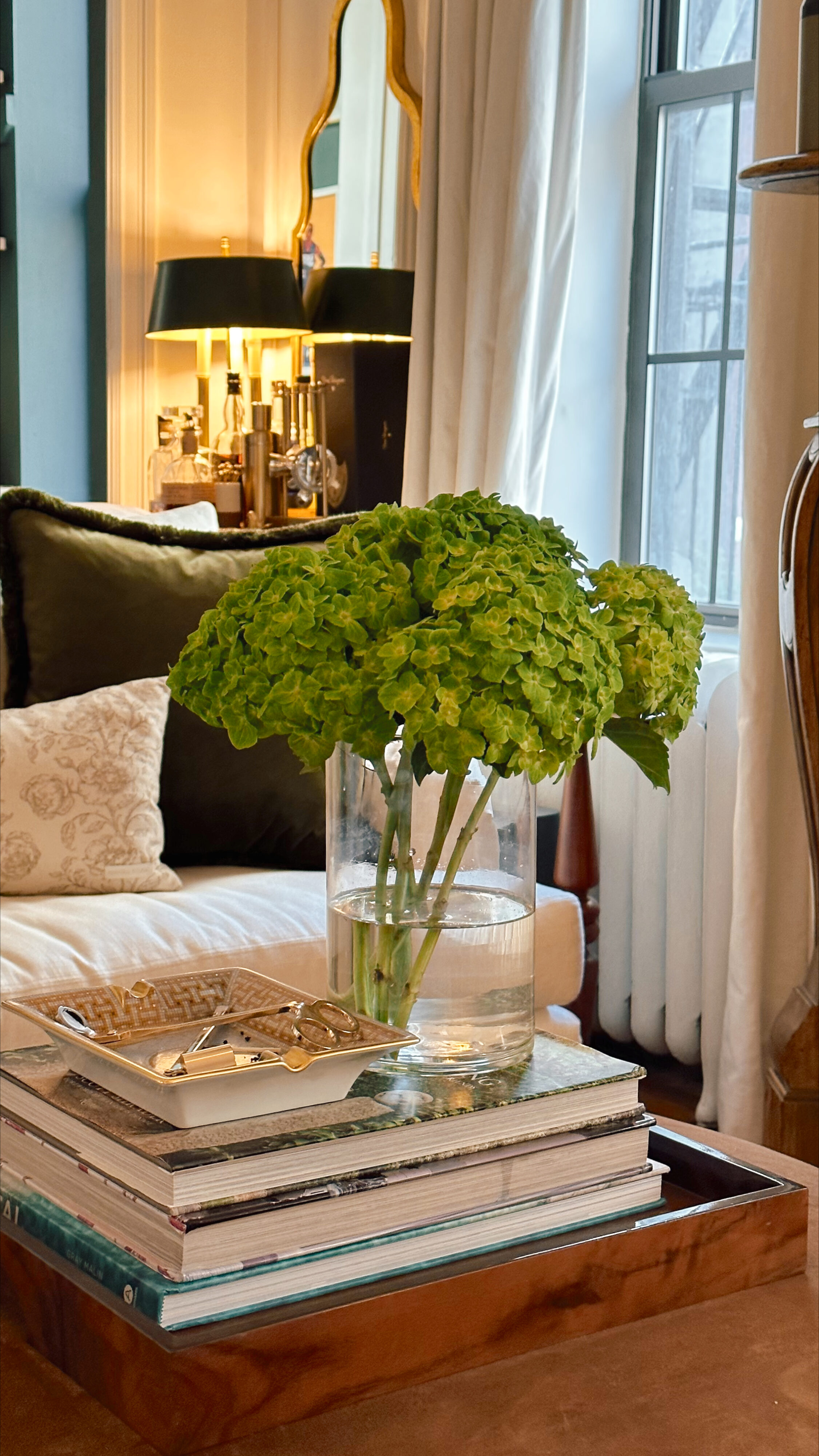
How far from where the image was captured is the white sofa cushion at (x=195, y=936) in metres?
1.78

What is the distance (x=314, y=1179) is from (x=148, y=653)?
1513 millimetres

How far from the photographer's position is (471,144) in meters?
3.03

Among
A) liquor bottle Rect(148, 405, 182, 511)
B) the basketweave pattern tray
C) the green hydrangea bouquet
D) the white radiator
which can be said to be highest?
liquor bottle Rect(148, 405, 182, 511)

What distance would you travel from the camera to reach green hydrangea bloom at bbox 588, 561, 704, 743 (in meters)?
0.90

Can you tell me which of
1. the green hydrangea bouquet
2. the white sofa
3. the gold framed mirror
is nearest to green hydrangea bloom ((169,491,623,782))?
the green hydrangea bouquet

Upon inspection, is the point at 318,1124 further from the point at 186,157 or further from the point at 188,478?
the point at 186,157

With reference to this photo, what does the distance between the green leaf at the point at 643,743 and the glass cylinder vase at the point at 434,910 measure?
0.08 meters

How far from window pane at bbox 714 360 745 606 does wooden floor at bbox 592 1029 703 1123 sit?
36.2 inches

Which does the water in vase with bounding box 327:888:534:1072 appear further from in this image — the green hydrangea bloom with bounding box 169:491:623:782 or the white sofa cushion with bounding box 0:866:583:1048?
the white sofa cushion with bounding box 0:866:583:1048

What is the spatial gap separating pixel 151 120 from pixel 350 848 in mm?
3672

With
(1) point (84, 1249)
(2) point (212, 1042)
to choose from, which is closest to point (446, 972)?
(2) point (212, 1042)

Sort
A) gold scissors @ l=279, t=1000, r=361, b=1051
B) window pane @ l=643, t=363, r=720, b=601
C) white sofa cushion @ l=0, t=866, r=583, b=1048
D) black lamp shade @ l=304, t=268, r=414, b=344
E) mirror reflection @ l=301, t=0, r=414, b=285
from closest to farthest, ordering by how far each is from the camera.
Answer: gold scissors @ l=279, t=1000, r=361, b=1051, white sofa cushion @ l=0, t=866, r=583, b=1048, window pane @ l=643, t=363, r=720, b=601, black lamp shade @ l=304, t=268, r=414, b=344, mirror reflection @ l=301, t=0, r=414, b=285

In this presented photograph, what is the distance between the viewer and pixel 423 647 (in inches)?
31.8

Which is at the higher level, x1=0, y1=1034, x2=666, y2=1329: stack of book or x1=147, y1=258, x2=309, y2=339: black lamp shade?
x1=147, y1=258, x2=309, y2=339: black lamp shade
